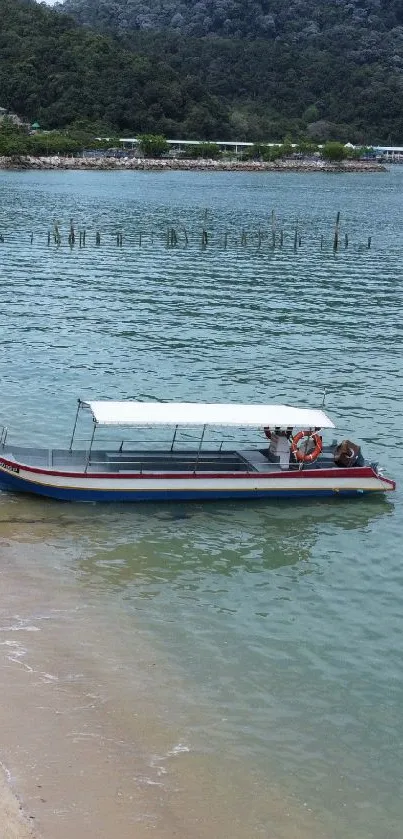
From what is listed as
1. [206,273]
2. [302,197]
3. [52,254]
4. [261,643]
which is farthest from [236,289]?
[302,197]

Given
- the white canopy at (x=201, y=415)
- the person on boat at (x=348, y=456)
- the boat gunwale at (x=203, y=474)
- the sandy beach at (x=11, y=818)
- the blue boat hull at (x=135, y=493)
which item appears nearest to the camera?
the sandy beach at (x=11, y=818)

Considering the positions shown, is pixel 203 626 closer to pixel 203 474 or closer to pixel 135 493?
pixel 135 493

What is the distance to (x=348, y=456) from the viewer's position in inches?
1350

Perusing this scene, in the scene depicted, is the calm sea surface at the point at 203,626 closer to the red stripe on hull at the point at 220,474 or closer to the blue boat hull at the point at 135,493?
the blue boat hull at the point at 135,493

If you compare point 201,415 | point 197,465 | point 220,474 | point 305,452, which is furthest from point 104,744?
point 305,452

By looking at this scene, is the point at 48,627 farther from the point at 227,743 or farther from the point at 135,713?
the point at 227,743

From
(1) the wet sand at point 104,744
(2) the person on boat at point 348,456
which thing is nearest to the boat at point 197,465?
(2) the person on boat at point 348,456

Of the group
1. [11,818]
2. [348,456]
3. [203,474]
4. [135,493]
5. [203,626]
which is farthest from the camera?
[348,456]

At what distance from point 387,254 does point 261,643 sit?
76831 mm

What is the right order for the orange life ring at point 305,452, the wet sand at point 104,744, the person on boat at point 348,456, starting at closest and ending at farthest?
the wet sand at point 104,744, the orange life ring at point 305,452, the person on boat at point 348,456

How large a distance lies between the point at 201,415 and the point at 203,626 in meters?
9.85

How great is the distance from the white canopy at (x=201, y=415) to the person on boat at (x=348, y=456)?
1.31m

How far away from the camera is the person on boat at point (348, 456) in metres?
34.2

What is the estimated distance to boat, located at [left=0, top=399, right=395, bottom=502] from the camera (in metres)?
31.8
